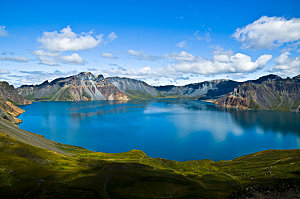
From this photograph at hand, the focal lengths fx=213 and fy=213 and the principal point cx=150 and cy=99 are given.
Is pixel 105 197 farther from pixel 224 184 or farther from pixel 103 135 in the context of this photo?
pixel 103 135

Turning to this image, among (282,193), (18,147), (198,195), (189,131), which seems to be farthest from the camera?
(189,131)

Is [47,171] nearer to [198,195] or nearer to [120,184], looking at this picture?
[120,184]

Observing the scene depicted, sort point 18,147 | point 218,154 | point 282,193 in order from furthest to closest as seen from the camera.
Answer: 1. point 218,154
2. point 18,147
3. point 282,193

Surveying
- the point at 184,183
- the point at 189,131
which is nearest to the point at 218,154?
the point at 189,131

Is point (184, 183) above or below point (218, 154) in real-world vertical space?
above

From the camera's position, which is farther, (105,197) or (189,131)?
(189,131)

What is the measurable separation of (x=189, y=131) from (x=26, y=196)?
6050 inches

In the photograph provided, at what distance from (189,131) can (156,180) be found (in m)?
134

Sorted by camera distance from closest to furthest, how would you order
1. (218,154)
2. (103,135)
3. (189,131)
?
1. (218,154)
2. (103,135)
3. (189,131)

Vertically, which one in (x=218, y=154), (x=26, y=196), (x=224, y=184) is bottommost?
(x=218, y=154)

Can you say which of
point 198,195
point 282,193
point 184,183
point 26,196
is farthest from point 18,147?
point 282,193

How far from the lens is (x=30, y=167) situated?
5872 cm

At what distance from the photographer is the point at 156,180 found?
2127 inches

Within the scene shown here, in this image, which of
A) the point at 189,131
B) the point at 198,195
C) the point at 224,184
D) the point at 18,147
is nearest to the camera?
the point at 198,195
